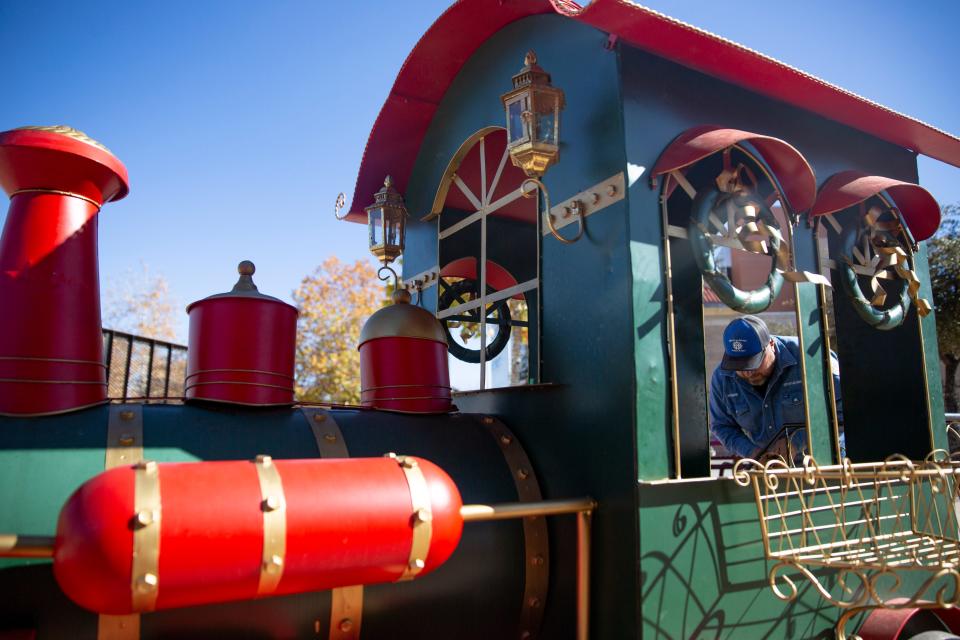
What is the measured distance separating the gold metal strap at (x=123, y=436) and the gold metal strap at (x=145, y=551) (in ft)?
2.39

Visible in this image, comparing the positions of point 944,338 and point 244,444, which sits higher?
point 944,338

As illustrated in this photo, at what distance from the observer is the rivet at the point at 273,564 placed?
6.21ft

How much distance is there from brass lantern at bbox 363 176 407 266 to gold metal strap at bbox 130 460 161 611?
285cm

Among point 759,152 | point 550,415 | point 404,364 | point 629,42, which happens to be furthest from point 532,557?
point 629,42

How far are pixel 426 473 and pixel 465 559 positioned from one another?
2.70 feet

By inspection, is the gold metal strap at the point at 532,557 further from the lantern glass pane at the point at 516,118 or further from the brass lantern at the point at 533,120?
the lantern glass pane at the point at 516,118

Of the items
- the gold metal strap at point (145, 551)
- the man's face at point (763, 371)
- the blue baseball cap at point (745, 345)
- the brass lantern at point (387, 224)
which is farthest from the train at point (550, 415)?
the man's face at point (763, 371)

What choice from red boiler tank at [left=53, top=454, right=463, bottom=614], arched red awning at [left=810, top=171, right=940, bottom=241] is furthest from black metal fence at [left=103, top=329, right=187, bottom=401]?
arched red awning at [left=810, top=171, right=940, bottom=241]

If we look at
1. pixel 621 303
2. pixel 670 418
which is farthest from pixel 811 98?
pixel 670 418

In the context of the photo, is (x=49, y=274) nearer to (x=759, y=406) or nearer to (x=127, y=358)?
(x=127, y=358)

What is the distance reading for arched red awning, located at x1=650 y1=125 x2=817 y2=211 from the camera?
297 cm

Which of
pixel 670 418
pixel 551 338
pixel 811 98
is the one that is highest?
pixel 811 98

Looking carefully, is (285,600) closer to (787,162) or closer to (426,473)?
(426,473)

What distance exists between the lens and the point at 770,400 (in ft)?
17.1
